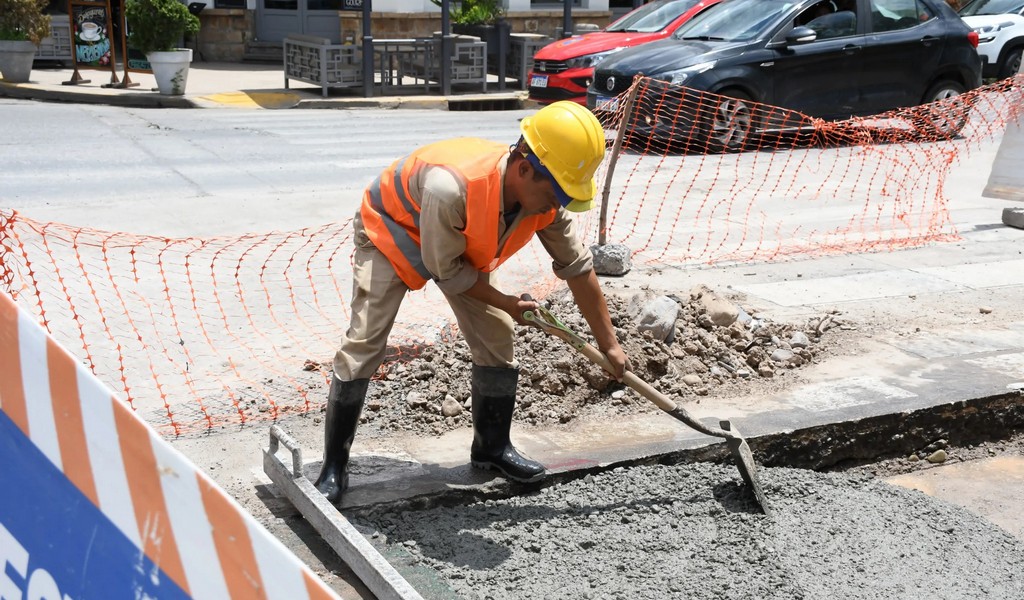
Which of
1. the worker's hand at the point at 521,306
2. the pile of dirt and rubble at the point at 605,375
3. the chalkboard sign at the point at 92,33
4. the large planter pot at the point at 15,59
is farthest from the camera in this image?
the chalkboard sign at the point at 92,33

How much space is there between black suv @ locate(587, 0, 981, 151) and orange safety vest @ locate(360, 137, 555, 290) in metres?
7.87

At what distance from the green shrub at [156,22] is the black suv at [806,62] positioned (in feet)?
23.5

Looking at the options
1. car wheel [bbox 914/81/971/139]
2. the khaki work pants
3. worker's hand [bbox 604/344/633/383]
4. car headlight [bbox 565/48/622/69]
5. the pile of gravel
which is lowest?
the pile of gravel

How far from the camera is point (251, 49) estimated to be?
2278 cm

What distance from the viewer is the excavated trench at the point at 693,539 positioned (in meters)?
3.69

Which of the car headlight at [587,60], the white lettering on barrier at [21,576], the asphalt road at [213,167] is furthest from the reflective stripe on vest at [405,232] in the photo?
the car headlight at [587,60]

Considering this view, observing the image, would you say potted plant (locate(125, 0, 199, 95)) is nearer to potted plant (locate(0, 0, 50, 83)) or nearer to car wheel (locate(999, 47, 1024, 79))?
potted plant (locate(0, 0, 50, 83))

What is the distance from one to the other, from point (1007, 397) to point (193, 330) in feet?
14.0

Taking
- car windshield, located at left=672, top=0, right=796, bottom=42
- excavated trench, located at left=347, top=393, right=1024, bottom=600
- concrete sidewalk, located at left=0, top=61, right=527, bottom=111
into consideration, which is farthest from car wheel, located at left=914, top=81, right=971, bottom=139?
excavated trench, located at left=347, top=393, right=1024, bottom=600

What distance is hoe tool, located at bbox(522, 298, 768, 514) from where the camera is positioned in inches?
158

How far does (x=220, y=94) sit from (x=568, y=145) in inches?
587

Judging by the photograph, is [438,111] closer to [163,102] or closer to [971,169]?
[163,102]

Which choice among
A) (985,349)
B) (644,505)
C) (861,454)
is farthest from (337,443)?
(985,349)

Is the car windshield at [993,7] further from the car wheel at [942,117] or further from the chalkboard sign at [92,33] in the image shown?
the chalkboard sign at [92,33]
